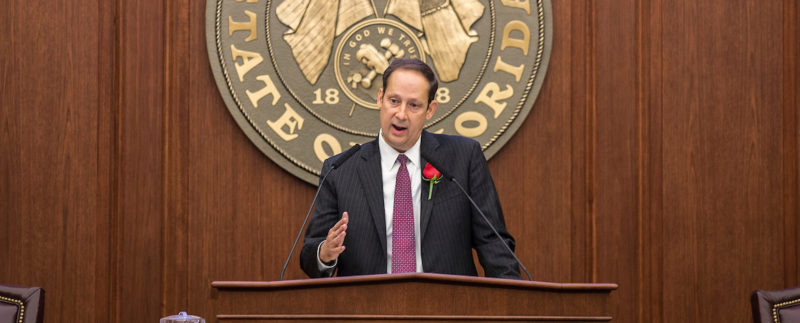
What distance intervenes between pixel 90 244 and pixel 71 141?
0.38 metres

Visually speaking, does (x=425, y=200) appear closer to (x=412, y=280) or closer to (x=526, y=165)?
(x=412, y=280)

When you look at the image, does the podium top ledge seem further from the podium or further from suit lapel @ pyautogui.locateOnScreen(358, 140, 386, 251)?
suit lapel @ pyautogui.locateOnScreen(358, 140, 386, 251)

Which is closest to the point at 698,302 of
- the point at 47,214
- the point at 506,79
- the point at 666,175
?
the point at 666,175

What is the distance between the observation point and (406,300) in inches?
66.2

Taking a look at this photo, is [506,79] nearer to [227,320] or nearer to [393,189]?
[393,189]

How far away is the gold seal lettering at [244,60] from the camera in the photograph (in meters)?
3.20

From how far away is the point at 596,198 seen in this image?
331 centimetres

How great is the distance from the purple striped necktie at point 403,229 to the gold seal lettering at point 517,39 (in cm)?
102

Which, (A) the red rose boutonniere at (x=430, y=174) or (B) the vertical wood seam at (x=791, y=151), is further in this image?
(B) the vertical wood seam at (x=791, y=151)

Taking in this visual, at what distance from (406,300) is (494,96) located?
1.70 m

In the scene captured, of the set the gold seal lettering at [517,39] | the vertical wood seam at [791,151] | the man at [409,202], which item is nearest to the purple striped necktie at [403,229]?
the man at [409,202]

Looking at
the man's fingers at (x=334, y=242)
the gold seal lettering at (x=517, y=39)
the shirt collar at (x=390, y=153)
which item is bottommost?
the man's fingers at (x=334, y=242)

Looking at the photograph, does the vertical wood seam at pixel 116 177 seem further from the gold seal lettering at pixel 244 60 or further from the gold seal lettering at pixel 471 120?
the gold seal lettering at pixel 471 120

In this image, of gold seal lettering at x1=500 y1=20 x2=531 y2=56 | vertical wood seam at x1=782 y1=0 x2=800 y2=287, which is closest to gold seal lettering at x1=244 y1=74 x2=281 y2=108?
gold seal lettering at x1=500 y1=20 x2=531 y2=56
